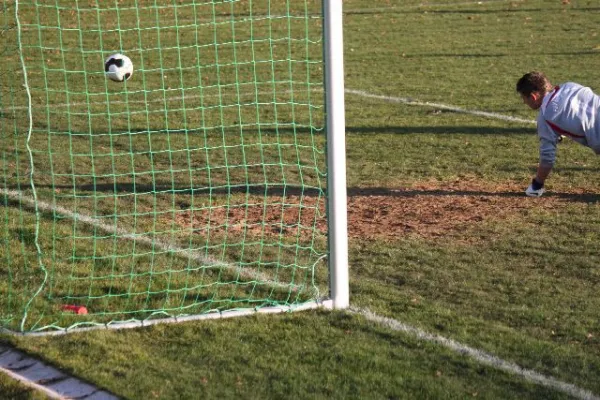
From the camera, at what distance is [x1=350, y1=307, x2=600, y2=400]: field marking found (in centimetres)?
524

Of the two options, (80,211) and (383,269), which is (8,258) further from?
(383,269)

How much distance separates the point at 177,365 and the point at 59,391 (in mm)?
612

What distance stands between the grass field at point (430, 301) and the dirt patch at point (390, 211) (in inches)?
1.1

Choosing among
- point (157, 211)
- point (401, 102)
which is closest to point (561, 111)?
point (157, 211)

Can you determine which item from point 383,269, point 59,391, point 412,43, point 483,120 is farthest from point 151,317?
point 412,43

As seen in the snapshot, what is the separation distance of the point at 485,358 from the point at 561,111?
3438 millimetres

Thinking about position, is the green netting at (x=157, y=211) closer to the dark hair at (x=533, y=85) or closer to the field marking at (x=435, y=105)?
the field marking at (x=435, y=105)

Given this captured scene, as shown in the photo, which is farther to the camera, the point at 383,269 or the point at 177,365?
the point at 383,269

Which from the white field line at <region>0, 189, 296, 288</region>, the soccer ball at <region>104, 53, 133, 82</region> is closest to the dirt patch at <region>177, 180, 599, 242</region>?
the white field line at <region>0, 189, 296, 288</region>

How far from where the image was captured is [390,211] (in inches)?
336

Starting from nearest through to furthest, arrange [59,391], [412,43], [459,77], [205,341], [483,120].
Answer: [59,391] → [205,341] → [483,120] → [459,77] → [412,43]

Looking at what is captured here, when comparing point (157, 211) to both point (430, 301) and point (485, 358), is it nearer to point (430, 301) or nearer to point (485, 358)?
point (430, 301)

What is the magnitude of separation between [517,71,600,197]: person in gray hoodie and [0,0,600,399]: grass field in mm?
461

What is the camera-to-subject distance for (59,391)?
5301mm
